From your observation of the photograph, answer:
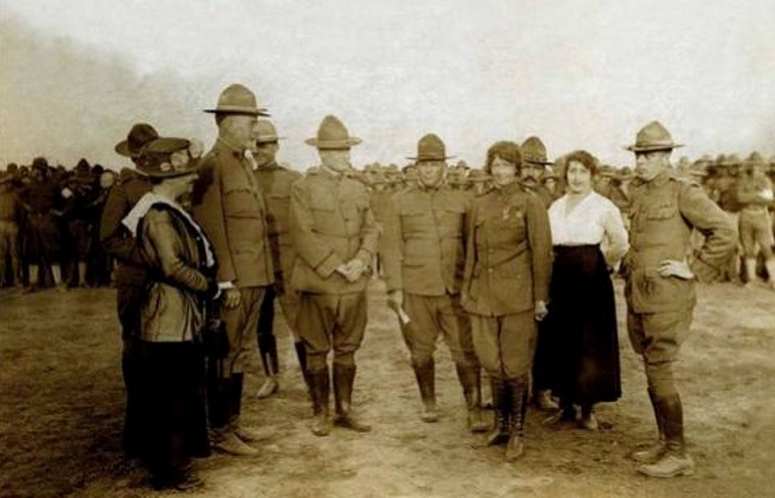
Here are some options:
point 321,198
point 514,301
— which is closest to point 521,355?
point 514,301

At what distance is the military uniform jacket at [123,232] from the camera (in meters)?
4.50

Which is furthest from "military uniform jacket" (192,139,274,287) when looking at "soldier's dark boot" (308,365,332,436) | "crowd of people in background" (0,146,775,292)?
"crowd of people in background" (0,146,775,292)

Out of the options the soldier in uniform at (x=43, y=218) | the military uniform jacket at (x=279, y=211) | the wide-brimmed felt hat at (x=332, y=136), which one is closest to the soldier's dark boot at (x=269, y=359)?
the military uniform jacket at (x=279, y=211)

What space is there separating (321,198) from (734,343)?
5370 mm

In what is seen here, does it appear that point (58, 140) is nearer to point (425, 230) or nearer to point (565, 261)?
point (425, 230)

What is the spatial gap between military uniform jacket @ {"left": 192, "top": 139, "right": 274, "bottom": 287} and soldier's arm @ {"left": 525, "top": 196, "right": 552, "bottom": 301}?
180cm

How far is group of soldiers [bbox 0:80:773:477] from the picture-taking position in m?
4.56

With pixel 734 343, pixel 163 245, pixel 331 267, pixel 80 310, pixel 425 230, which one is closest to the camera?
pixel 163 245

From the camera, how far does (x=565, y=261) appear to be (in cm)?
543

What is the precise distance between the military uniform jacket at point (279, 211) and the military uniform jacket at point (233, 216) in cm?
127

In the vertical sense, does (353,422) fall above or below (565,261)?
below

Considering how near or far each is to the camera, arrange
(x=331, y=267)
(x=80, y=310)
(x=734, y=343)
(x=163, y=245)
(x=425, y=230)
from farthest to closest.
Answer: (x=80, y=310), (x=734, y=343), (x=425, y=230), (x=331, y=267), (x=163, y=245)

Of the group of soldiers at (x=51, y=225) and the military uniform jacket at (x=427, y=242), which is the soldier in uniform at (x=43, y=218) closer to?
the group of soldiers at (x=51, y=225)

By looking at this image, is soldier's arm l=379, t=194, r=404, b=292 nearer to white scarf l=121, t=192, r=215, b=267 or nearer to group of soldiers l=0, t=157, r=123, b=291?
white scarf l=121, t=192, r=215, b=267
